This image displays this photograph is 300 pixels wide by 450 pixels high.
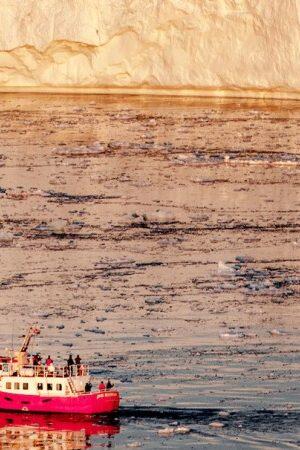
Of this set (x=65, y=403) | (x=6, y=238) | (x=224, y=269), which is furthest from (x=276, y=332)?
(x=6, y=238)

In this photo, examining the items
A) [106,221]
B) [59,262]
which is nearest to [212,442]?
[59,262]

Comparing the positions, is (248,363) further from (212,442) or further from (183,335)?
(212,442)

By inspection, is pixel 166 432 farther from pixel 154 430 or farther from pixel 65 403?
pixel 65 403

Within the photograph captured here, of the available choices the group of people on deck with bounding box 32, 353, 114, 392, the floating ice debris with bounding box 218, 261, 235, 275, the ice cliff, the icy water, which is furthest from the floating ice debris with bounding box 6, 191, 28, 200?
the ice cliff

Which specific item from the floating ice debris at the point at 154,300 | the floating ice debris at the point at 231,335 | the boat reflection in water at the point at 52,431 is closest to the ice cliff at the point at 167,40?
the floating ice debris at the point at 154,300

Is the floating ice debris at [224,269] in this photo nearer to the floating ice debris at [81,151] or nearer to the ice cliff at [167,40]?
the floating ice debris at [81,151]

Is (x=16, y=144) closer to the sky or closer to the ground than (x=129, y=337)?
closer to the sky

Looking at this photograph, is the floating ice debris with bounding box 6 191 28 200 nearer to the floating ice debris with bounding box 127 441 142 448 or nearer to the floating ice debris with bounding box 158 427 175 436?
the floating ice debris with bounding box 158 427 175 436
